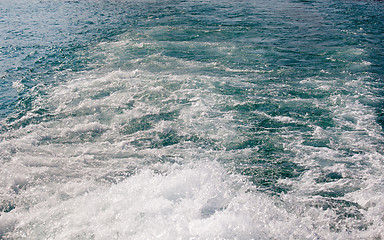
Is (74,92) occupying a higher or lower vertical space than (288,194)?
higher

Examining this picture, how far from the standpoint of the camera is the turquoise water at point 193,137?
154 inches

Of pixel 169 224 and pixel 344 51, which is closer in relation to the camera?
pixel 169 224

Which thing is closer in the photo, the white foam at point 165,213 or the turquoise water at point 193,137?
the white foam at point 165,213

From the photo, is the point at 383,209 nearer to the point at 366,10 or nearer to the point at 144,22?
the point at 144,22

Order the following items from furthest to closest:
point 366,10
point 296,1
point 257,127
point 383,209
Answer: point 296,1
point 366,10
point 257,127
point 383,209

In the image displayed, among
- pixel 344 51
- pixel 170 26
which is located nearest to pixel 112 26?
pixel 170 26

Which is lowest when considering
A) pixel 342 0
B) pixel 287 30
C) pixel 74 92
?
pixel 74 92

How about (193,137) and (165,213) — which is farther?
(193,137)

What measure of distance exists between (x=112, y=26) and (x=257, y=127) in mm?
13537

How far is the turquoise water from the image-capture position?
3.91m

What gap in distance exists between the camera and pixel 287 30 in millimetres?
14641

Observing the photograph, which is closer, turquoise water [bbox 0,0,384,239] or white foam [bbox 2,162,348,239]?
white foam [bbox 2,162,348,239]

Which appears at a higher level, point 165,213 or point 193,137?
point 193,137

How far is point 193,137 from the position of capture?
6.05 meters
